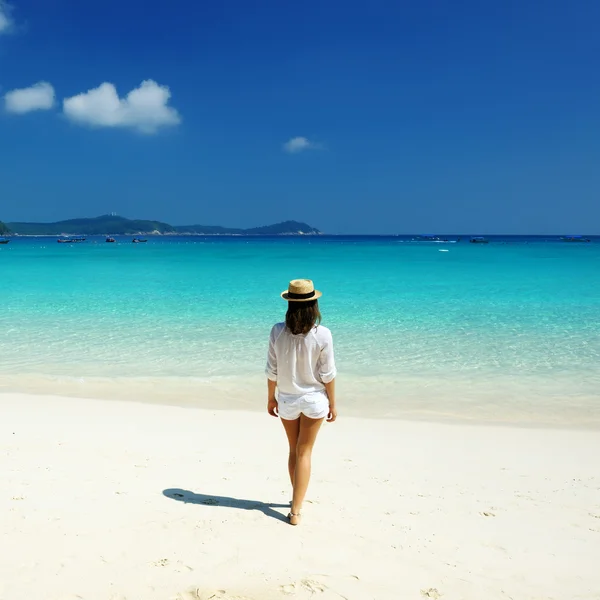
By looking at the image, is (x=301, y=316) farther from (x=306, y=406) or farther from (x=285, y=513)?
(x=285, y=513)

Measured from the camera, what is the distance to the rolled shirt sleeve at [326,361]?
3.97 metres

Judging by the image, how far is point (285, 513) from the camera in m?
4.37

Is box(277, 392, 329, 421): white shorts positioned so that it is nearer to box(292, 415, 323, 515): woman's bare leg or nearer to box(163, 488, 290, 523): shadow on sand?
box(292, 415, 323, 515): woman's bare leg

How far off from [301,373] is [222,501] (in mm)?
1436

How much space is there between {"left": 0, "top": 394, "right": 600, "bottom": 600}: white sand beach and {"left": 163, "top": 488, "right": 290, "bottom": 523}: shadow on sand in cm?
2

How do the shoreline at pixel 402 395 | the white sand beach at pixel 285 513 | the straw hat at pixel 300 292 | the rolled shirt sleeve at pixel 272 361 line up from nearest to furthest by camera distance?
the white sand beach at pixel 285 513, the straw hat at pixel 300 292, the rolled shirt sleeve at pixel 272 361, the shoreline at pixel 402 395

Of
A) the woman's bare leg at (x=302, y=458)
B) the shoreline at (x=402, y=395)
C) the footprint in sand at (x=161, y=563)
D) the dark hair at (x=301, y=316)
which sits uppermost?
the dark hair at (x=301, y=316)

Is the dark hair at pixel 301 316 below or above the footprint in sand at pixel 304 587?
above

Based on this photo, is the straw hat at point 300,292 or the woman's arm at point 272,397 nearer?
the straw hat at point 300,292

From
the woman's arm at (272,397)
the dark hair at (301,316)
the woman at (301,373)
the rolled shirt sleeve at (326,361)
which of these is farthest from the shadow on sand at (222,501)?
the dark hair at (301,316)

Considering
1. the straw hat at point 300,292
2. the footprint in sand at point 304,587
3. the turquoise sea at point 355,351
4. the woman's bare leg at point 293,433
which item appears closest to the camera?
the footprint in sand at point 304,587

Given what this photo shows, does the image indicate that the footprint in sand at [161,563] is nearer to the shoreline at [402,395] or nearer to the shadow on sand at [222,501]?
the shadow on sand at [222,501]

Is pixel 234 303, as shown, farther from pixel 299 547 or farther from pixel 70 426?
pixel 299 547

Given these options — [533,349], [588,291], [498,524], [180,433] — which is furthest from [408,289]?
[498,524]
